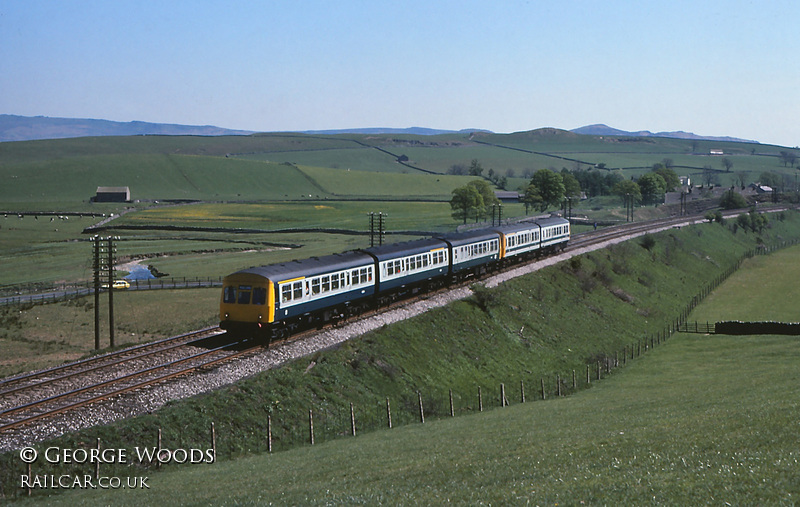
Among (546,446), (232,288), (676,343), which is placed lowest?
(676,343)

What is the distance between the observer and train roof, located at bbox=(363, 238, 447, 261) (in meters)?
41.5

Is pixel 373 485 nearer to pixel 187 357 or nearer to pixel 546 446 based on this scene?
pixel 546 446

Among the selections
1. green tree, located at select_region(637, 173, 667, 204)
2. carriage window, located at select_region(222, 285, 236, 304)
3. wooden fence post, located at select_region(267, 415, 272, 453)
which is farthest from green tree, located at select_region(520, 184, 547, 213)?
wooden fence post, located at select_region(267, 415, 272, 453)

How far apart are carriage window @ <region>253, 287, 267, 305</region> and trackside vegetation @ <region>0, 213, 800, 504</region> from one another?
291 cm

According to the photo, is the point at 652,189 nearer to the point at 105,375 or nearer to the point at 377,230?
the point at 377,230

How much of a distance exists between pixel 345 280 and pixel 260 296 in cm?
646

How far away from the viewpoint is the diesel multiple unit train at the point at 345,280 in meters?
31.8

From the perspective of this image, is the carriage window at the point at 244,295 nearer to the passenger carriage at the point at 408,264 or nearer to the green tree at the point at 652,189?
the passenger carriage at the point at 408,264

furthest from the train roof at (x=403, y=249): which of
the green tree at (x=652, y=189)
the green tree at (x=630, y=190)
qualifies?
the green tree at (x=652, y=189)

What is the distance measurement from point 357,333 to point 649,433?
18.9 meters

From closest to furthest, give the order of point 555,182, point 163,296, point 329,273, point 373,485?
point 373,485 < point 329,273 < point 163,296 < point 555,182

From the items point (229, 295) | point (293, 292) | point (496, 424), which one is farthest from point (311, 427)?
point (229, 295)

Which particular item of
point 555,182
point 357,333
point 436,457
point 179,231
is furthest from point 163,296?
point 555,182

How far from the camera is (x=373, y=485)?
56.0 ft
